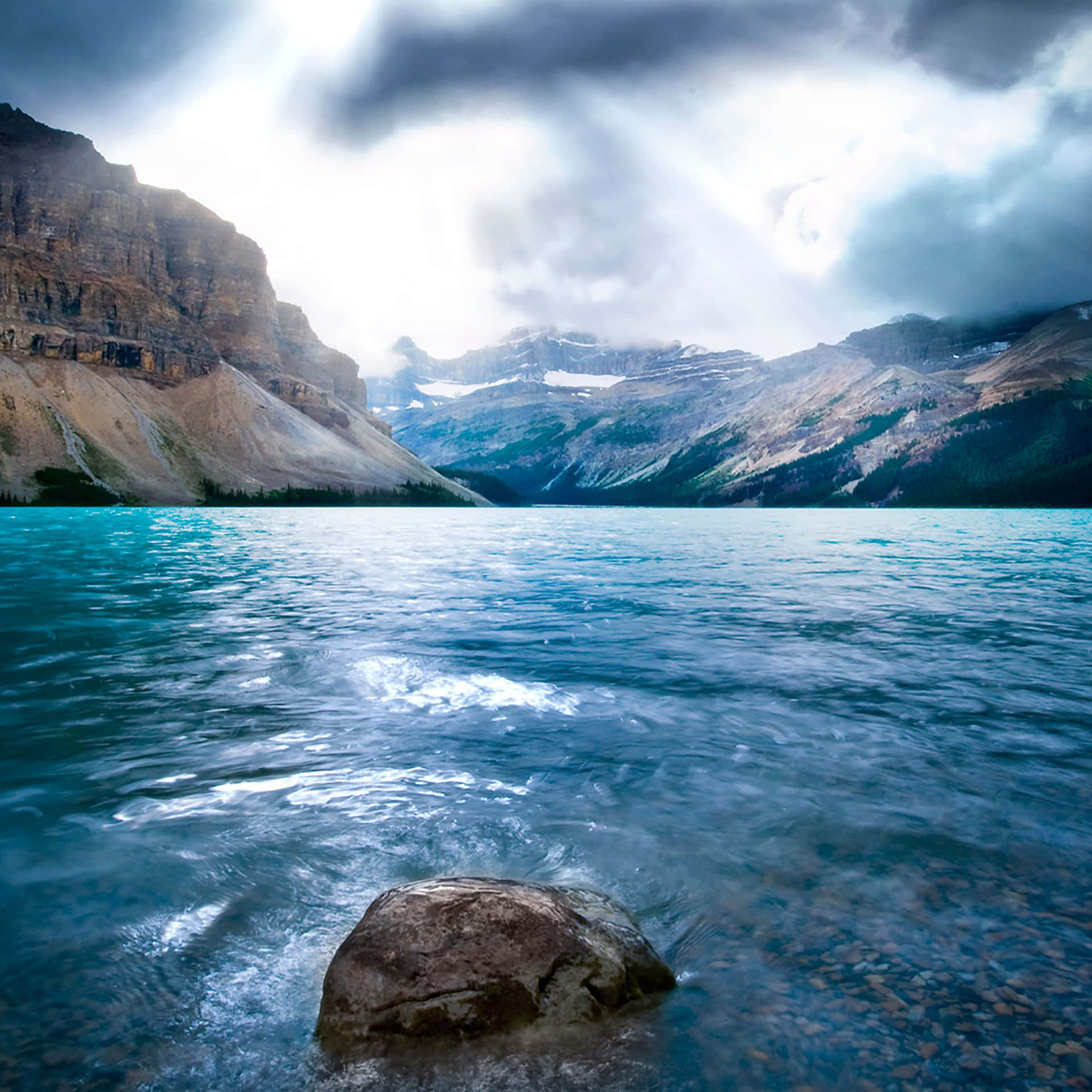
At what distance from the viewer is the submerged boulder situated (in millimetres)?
5539

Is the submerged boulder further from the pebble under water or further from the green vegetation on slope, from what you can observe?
the green vegetation on slope

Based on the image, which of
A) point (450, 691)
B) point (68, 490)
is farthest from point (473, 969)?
point (68, 490)

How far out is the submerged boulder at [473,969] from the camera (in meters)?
5.54

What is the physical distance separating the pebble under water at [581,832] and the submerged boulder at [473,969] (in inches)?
9.6

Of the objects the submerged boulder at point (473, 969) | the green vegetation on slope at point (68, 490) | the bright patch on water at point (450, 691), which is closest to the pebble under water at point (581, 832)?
the bright patch on water at point (450, 691)

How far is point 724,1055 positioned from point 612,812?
4911 millimetres

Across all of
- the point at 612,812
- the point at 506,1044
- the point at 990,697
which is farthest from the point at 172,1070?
the point at 990,697

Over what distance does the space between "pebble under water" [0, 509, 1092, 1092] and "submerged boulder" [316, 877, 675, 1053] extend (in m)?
0.24

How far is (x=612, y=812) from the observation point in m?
10.3

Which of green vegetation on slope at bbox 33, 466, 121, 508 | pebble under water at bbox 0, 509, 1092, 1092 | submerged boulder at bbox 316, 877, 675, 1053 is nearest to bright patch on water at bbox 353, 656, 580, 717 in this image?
pebble under water at bbox 0, 509, 1092, 1092

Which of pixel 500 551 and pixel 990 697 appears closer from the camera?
pixel 990 697

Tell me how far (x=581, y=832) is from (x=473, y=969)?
4.10 m

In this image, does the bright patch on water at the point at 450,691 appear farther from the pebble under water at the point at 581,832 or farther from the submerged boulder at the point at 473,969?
the submerged boulder at the point at 473,969

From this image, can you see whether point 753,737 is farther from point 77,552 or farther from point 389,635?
point 77,552
